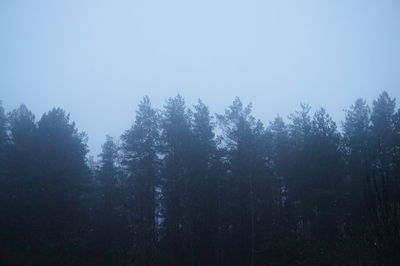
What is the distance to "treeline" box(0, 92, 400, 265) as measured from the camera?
22.2m

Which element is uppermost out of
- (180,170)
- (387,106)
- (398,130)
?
(387,106)

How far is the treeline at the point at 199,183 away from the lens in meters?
22.2

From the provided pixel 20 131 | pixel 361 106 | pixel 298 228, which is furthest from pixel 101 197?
pixel 361 106

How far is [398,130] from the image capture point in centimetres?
2706

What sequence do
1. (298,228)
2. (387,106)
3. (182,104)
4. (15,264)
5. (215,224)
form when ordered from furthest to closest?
(387,106), (182,104), (215,224), (298,228), (15,264)

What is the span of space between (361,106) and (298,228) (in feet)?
49.4

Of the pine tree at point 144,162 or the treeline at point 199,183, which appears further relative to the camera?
the pine tree at point 144,162

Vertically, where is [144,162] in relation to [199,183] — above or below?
above

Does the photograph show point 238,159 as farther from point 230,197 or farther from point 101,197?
point 101,197

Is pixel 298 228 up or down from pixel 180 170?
down

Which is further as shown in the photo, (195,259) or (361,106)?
(361,106)

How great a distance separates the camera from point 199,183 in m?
25.9

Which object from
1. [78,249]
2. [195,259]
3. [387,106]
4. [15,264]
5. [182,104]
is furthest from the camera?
[387,106]

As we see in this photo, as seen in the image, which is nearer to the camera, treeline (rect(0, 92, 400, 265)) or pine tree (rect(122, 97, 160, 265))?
treeline (rect(0, 92, 400, 265))
